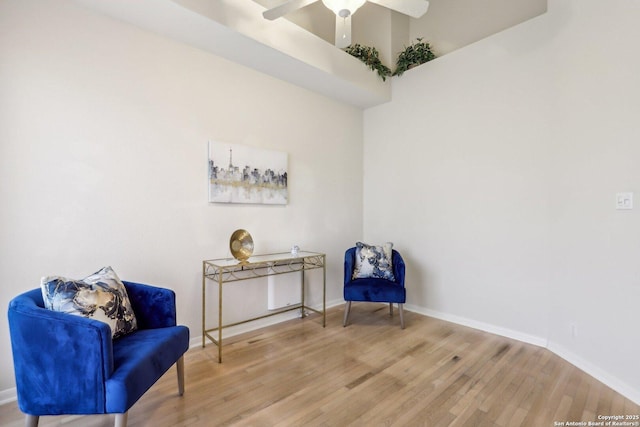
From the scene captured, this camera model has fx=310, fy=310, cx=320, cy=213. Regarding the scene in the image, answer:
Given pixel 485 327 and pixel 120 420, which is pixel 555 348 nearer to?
pixel 485 327

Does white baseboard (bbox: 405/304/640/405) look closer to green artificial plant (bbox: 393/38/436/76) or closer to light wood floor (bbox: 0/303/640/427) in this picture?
light wood floor (bbox: 0/303/640/427)

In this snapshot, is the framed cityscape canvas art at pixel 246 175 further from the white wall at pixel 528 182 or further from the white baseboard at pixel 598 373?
the white baseboard at pixel 598 373

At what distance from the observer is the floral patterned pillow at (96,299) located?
5.20 ft

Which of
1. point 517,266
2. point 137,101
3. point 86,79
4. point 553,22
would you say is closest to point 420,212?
point 517,266

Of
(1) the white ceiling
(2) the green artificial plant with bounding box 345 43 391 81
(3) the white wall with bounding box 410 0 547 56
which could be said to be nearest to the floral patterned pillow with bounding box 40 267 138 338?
(1) the white ceiling

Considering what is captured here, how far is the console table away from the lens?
2.57 metres

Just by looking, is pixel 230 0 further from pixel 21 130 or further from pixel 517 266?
pixel 517 266

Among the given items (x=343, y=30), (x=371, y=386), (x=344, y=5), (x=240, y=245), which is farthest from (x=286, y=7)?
(x=371, y=386)

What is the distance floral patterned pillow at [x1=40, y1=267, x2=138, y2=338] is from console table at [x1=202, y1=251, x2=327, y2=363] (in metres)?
0.73

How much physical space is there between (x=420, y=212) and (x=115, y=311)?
10.1ft

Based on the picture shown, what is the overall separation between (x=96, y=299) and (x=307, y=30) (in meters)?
3.29

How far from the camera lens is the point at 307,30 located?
11.5ft

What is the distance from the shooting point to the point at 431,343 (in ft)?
9.16

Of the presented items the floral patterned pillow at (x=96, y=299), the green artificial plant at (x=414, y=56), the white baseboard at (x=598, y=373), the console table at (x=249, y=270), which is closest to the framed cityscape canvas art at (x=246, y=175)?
the console table at (x=249, y=270)
